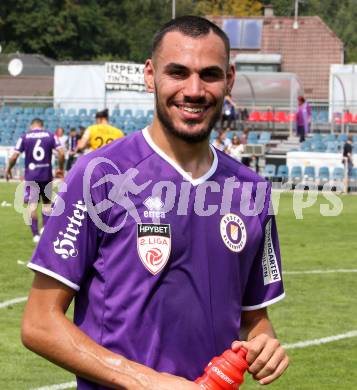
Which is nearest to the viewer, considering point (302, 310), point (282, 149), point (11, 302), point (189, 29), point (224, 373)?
point (224, 373)

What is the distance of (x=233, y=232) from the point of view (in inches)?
139

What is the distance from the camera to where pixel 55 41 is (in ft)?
275

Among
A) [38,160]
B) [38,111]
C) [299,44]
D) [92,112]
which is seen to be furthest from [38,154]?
[299,44]

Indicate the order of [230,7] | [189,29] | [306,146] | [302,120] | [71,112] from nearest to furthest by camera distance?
[189,29] → [306,146] → [302,120] → [71,112] → [230,7]

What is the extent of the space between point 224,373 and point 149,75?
976 mm

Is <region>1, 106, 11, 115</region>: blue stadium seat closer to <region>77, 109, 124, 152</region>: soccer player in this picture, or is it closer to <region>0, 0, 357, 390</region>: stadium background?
<region>0, 0, 357, 390</region>: stadium background

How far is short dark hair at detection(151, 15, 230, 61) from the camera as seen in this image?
3.49m

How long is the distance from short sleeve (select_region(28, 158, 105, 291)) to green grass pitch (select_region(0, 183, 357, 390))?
5.39 m

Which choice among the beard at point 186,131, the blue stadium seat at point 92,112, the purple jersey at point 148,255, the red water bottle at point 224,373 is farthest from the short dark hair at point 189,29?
the blue stadium seat at point 92,112

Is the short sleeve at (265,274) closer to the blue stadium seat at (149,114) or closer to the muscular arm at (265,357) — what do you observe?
the muscular arm at (265,357)

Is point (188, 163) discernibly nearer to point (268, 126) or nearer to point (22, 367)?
point (22, 367)

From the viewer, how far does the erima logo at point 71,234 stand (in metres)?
3.31

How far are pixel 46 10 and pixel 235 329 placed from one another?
81.3 metres

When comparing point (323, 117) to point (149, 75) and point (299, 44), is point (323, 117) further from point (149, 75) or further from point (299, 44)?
point (149, 75)
